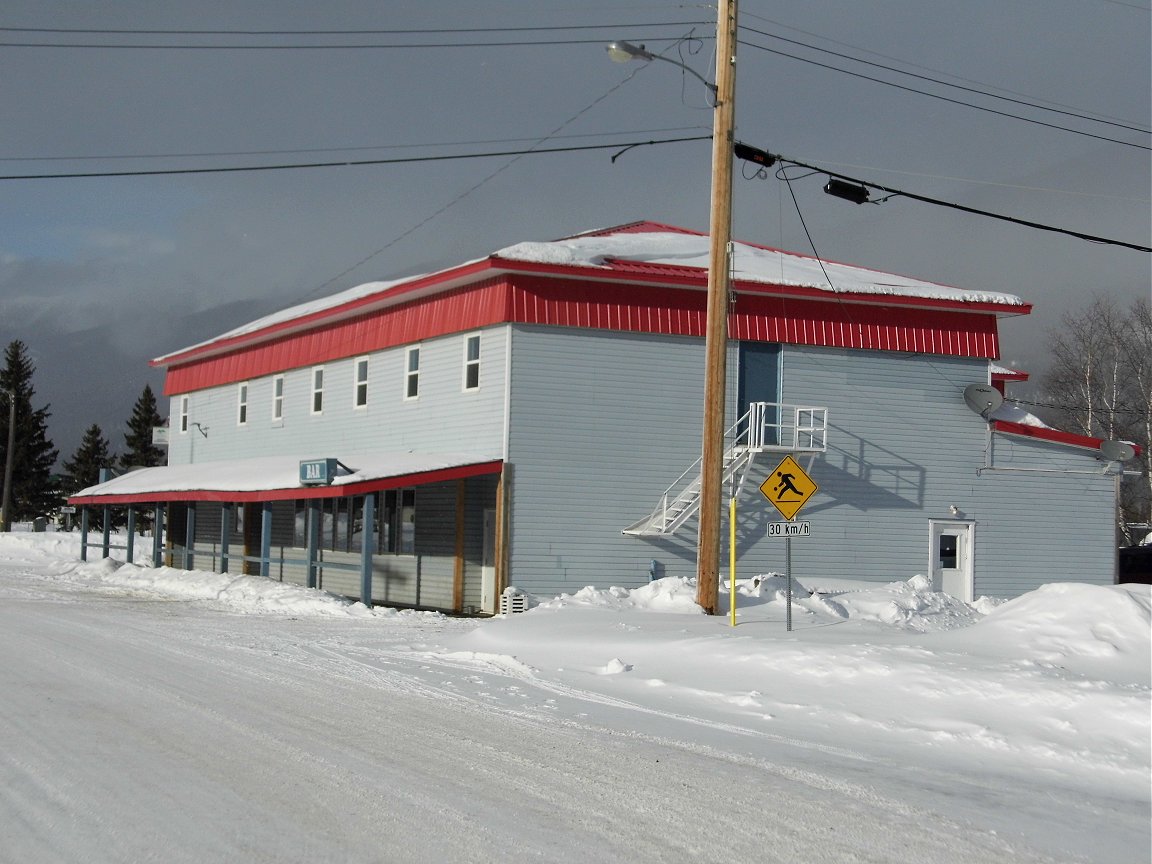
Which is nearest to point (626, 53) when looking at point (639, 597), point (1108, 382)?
point (639, 597)

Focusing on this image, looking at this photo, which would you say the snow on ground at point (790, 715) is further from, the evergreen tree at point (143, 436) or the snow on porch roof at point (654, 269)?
the evergreen tree at point (143, 436)

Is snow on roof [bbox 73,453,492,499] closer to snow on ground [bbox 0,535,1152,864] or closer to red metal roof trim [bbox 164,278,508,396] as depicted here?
red metal roof trim [bbox 164,278,508,396]

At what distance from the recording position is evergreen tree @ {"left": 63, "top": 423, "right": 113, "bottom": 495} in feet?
276

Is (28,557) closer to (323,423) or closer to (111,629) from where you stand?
(323,423)

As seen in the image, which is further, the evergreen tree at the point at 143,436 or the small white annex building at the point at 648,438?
the evergreen tree at the point at 143,436

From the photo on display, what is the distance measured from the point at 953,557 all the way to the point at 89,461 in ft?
237

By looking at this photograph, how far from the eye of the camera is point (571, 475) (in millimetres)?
24781

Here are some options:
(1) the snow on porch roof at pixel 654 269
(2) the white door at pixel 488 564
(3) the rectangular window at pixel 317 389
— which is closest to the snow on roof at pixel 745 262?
(1) the snow on porch roof at pixel 654 269

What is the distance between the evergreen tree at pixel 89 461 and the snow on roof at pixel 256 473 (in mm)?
47108

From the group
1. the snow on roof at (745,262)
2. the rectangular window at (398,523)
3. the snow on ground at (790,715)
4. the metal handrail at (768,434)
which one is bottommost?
the snow on ground at (790,715)

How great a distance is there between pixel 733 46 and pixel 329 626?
1132cm

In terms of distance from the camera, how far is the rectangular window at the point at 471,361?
84.2 ft

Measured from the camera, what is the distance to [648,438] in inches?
998

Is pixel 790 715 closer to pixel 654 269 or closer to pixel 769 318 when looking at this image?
pixel 654 269
